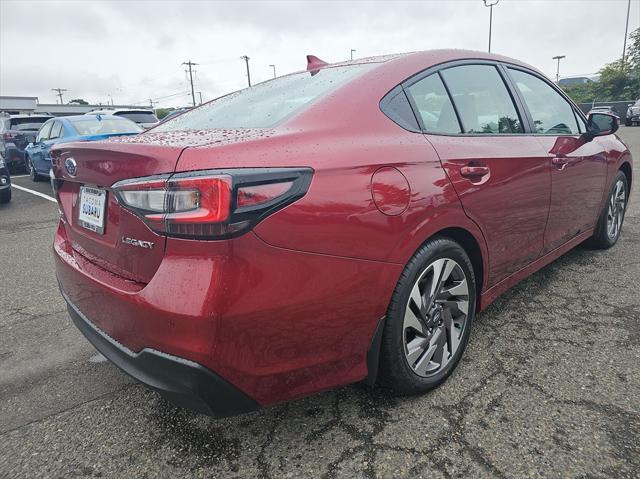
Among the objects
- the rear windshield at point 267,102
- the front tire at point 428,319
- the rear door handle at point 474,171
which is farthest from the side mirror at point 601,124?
the rear windshield at point 267,102

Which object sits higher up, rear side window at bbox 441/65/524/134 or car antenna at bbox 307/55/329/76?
car antenna at bbox 307/55/329/76

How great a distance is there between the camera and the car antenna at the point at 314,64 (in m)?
2.54

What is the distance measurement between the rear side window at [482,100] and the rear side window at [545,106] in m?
0.22

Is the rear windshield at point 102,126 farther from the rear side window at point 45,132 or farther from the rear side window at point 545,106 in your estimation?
the rear side window at point 545,106

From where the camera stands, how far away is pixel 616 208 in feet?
13.3

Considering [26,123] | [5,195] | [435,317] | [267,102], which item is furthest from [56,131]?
[435,317]

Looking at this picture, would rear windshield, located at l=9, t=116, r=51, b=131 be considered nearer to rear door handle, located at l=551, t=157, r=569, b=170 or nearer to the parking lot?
the parking lot

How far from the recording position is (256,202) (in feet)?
4.56

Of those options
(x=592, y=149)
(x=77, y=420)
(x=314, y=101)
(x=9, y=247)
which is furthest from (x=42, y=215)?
(x=592, y=149)

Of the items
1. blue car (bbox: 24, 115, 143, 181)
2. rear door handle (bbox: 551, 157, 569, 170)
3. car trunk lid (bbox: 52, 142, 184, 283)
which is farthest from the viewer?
→ blue car (bbox: 24, 115, 143, 181)

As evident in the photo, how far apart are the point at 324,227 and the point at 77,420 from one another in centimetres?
146

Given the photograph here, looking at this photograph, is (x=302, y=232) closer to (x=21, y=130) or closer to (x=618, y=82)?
(x=21, y=130)

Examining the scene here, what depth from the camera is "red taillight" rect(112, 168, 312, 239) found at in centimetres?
136

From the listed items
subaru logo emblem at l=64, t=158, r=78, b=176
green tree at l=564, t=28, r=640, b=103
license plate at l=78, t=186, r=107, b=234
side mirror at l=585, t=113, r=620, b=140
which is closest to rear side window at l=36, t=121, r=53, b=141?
subaru logo emblem at l=64, t=158, r=78, b=176
